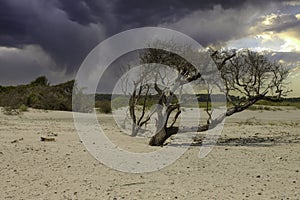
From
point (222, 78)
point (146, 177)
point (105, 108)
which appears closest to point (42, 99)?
point (105, 108)

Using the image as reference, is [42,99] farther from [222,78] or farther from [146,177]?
[146,177]

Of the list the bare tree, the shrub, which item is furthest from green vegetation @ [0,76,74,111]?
the bare tree

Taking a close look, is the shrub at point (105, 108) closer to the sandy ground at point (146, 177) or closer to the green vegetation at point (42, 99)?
the green vegetation at point (42, 99)

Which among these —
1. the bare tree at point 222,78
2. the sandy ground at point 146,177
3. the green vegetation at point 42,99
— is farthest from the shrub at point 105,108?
the sandy ground at point 146,177

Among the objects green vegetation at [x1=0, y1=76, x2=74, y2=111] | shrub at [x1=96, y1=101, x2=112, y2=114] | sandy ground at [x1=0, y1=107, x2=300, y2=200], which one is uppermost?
green vegetation at [x1=0, y1=76, x2=74, y2=111]

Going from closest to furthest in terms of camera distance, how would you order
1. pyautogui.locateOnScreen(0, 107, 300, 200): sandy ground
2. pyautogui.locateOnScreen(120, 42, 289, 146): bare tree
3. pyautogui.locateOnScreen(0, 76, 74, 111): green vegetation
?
pyautogui.locateOnScreen(0, 107, 300, 200): sandy ground < pyautogui.locateOnScreen(120, 42, 289, 146): bare tree < pyautogui.locateOnScreen(0, 76, 74, 111): green vegetation

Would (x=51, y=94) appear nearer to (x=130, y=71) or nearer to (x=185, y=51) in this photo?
(x=130, y=71)

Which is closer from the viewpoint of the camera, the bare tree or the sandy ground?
the sandy ground

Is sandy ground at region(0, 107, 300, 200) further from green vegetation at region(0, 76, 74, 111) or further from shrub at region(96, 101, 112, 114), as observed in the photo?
green vegetation at region(0, 76, 74, 111)

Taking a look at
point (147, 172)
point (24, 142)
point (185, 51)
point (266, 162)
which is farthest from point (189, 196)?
point (185, 51)

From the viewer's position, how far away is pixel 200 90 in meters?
14.6

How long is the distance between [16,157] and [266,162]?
5.80 meters

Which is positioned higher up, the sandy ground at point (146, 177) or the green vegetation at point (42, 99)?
the green vegetation at point (42, 99)

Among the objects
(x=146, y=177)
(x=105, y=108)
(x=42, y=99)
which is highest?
(x=42, y=99)
